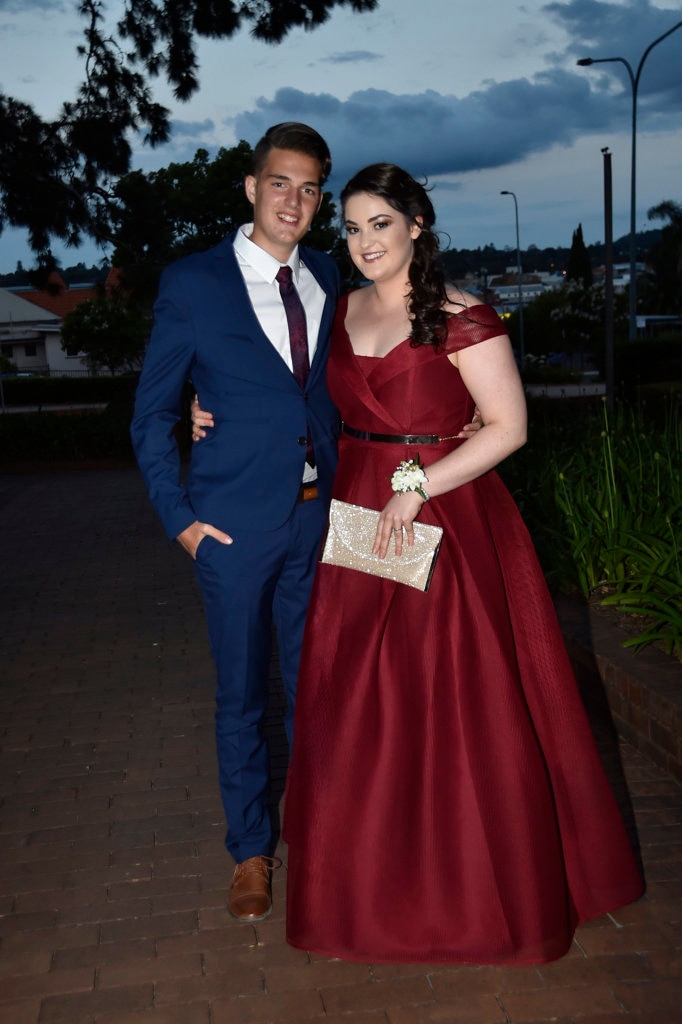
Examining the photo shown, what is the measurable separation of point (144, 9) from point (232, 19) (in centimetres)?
144

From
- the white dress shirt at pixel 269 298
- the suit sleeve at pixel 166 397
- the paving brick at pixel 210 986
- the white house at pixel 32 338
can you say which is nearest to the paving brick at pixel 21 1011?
the paving brick at pixel 210 986

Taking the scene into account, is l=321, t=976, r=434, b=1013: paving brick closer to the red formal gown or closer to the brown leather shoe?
the red formal gown

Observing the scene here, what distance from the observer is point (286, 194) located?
349 centimetres

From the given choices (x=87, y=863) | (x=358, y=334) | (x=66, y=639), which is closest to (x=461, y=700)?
(x=358, y=334)

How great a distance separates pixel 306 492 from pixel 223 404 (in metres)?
0.37

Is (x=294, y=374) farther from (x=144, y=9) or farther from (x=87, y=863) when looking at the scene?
(x=144, y=9)

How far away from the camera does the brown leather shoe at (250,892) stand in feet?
11.7

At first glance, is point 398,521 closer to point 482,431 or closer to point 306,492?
point 482,431

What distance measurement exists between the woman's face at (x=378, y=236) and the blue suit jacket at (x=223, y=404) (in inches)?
16.6

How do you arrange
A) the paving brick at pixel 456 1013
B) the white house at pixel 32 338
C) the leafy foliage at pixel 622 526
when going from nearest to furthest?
1. the paving brick at pixel 456 1013
2. the leafy foliage at pixel 622 526
3. the white house at pixel 32 338

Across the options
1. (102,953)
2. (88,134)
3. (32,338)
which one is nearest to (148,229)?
(88,134)

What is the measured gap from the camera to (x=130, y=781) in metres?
4.81

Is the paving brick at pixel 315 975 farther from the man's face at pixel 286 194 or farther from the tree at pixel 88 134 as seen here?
the tree at pixel 88 134

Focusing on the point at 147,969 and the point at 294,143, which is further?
the point at 294,143
